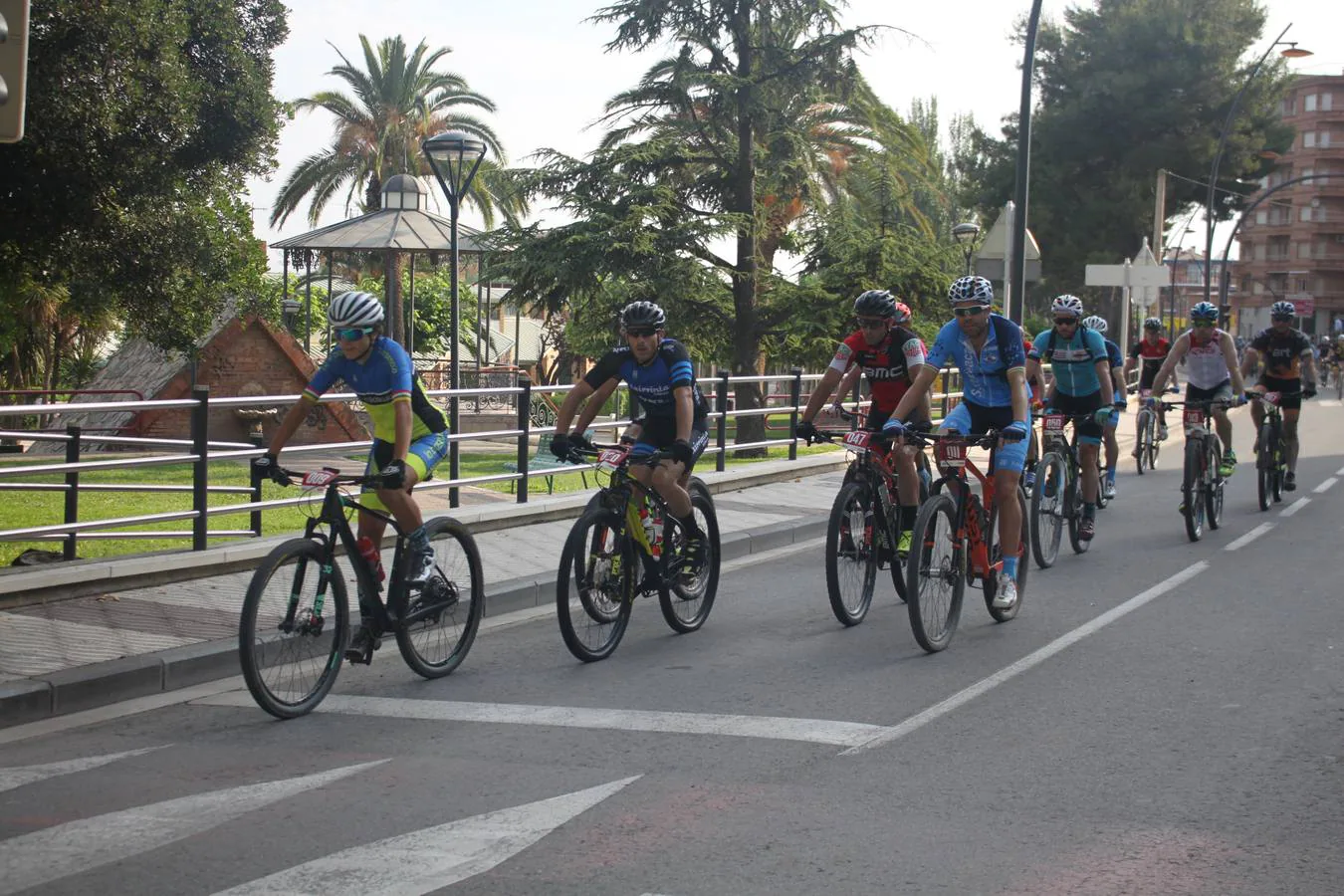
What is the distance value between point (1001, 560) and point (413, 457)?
137 inches

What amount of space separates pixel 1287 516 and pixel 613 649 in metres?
8.88

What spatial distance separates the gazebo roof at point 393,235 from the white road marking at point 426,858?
22.0m

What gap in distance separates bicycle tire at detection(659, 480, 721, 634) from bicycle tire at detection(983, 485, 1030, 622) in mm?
1580

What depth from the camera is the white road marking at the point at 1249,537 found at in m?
12.3

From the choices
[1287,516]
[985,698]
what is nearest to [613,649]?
[985,698]

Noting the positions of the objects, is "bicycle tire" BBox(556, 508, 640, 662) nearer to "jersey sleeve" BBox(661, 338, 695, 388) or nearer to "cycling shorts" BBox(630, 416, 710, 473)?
"cycling shorts" BBox(630, 416, 710, 473)

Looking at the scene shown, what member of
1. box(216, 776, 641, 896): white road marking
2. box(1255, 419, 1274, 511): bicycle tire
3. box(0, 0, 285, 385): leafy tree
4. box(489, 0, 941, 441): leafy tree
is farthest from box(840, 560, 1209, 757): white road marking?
box(489, 0, 941, 441): leafy tree

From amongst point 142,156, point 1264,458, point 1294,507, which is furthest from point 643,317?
point 1294,507

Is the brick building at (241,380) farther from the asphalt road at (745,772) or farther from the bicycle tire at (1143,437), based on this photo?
the asphalt road at (745,772)

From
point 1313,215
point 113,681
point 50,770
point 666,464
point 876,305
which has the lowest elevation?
point 50,770

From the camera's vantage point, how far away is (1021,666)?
7.65m

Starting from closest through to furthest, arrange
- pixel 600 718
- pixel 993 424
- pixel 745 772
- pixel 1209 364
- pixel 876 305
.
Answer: pixel 745 772, pixel 600 718, pixel 993 424, pixel 876 305, pixel 1209 364

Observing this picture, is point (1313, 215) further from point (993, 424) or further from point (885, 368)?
point (993, 424)

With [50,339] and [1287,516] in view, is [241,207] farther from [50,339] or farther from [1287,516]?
[50,339]
